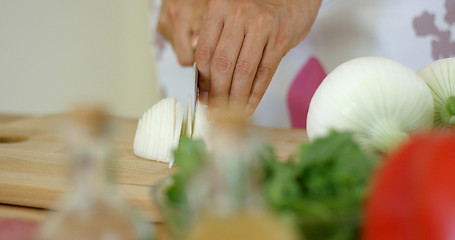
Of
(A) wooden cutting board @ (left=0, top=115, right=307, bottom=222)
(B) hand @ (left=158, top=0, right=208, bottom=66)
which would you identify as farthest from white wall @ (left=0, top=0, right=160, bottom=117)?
(A) wooden cutting board @ (left=0, top=115, right=307, bottom=222)

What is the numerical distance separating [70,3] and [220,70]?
41.9 inches

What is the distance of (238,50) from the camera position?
95cm

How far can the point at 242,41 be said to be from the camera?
3.13ft

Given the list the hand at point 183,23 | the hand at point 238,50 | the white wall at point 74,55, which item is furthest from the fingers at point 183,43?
the white wall at point 74,55

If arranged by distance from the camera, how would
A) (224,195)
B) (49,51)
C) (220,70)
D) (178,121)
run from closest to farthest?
(224,195) < (178,121) < (220,70) < (49,51)

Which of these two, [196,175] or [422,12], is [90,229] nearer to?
[196,175]

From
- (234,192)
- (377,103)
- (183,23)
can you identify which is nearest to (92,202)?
(234,192)

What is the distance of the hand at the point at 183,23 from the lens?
114cm

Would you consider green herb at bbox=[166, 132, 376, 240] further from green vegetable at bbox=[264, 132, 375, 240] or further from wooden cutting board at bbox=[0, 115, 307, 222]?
wooden cutting board at bbox=[0, 115, 307, 222]

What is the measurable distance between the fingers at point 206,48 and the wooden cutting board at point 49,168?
6.3 inches

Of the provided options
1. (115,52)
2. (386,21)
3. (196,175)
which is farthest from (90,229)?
(115,52)

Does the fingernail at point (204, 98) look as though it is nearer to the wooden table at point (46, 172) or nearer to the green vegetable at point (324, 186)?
the wooden table at point (46, 172)

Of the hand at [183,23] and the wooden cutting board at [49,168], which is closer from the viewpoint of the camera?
the wooden cutting board at [49,168]

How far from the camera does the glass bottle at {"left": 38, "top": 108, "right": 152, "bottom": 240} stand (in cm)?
26
